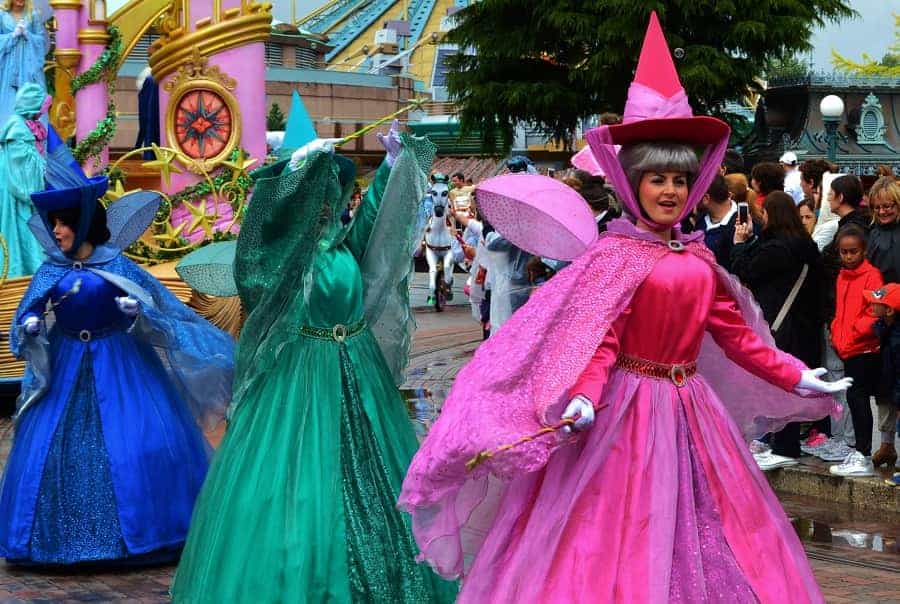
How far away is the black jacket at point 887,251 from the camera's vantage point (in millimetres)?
6637

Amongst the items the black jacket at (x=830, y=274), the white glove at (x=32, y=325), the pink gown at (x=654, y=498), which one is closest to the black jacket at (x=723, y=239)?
the black jacket at (x=830, y=274)

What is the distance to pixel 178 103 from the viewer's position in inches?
447

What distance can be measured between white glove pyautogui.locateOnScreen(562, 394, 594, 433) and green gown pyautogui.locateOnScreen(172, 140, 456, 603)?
1.10 m

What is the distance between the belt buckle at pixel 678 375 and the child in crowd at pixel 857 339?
296cm

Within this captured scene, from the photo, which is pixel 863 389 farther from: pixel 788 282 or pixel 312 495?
pixel 312 495

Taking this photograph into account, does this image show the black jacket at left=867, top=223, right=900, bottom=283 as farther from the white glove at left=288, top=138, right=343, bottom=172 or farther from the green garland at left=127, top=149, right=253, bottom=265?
the green garland at left=127, top=149, right=253, bottom=265

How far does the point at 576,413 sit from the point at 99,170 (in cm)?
816

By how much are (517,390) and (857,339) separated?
3334mm

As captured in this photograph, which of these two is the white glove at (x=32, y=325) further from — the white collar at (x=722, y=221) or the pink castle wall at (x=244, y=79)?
the pink castle wall at (x=244, y=79)

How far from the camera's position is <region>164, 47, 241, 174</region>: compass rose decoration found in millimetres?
11297

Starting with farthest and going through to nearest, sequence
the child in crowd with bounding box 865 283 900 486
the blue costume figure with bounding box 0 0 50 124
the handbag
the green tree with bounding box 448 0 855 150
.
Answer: the green tree with bounding box 448 0 855 150
the blue costume figure with bounding box 0 0 50 124
the handbag
the child in crowd with bounding box 865 283 900 486

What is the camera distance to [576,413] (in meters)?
3.55

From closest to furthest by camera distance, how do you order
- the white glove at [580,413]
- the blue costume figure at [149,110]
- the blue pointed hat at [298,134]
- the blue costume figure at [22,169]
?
the white glove at [580,413] < the blue pointed hat at [298,134] < the blue costume figure at [22,169] < the blue costume figure at [149,110]

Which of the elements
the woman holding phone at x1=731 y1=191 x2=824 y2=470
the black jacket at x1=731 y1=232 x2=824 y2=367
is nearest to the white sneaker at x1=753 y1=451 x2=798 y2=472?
the woman holding phone at x1=731 y1=191 x2=824 y2=470
